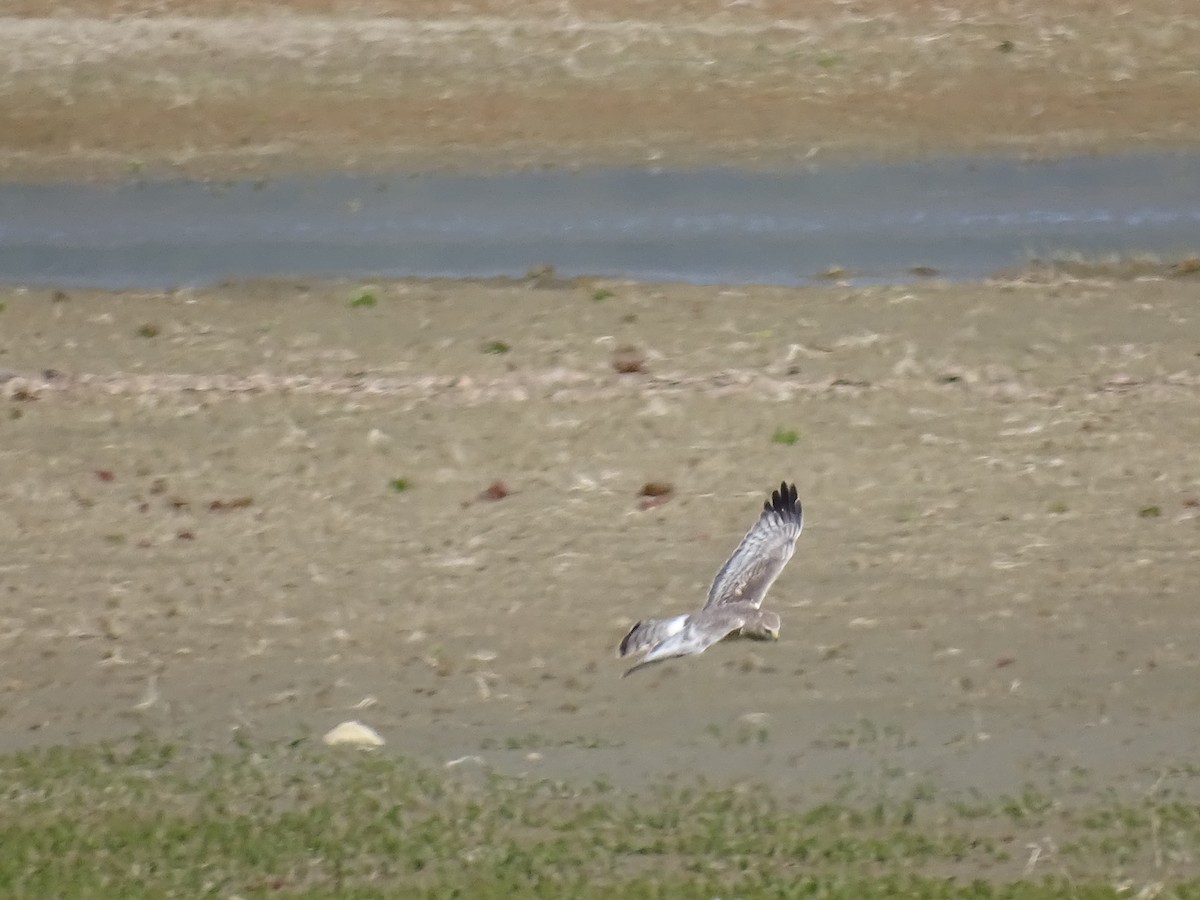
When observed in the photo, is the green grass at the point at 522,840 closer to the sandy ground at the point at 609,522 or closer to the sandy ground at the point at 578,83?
the sandy ground at the point at 609,522

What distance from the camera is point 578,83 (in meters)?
17.1

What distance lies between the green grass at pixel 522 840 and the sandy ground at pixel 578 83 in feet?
29.5

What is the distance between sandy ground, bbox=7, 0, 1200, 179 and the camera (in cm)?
1625

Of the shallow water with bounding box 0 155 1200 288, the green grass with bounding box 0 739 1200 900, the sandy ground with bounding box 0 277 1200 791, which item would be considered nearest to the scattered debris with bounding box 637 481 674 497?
the sandy ground with bounding box 0 277 1200 791

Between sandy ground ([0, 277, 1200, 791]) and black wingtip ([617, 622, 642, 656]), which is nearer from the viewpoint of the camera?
sandy ground ([0, 277, 1200, 791])

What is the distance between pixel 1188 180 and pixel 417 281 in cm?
530

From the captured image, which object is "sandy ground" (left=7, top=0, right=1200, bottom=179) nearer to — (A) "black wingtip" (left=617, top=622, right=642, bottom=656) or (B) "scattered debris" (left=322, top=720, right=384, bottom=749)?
(A) "black wingtip" (left=617, top=622, right=642, bottom=656)

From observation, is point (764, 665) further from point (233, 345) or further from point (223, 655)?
point (233, 345)

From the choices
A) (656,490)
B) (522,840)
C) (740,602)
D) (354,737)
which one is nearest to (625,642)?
(740,602)

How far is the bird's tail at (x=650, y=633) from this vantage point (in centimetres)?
A: 826

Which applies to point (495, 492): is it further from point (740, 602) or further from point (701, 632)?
point (701, 632)

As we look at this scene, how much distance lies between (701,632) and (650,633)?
0.81 feet

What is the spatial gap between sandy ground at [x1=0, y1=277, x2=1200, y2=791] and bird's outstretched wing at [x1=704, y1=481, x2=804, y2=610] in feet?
0.85

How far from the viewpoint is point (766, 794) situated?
7.48 m
